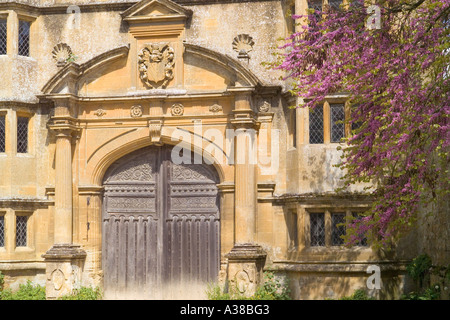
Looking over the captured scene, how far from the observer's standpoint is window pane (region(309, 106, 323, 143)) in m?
15.3

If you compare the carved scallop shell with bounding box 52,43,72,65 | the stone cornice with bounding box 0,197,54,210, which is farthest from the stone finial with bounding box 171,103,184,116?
the stone cornice with bounding box 0,197,54,210

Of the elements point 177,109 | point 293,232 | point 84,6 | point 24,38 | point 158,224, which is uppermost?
point 84,6

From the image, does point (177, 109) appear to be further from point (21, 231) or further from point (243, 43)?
point (21, 231)

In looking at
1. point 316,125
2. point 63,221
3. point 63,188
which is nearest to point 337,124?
point 316,125

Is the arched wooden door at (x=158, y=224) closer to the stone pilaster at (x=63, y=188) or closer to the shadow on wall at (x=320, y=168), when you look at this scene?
the stone pilaster at (x=63, y=188)

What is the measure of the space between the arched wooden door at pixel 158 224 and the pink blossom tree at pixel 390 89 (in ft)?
13.0

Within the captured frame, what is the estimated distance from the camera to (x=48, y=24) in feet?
54.5

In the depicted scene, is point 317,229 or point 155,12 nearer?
point 317,229

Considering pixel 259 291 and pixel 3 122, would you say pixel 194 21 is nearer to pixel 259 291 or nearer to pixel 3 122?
pixel 3 122

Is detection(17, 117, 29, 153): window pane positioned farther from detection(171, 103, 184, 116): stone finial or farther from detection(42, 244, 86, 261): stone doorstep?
detection(171, 103, 184, 116): stone finial

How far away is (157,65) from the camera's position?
16031 millimetres

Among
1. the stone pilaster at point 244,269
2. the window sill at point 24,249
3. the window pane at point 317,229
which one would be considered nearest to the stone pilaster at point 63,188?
the window sill at point 24,249

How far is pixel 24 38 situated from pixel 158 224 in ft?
15.7

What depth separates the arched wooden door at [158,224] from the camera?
15.9m
